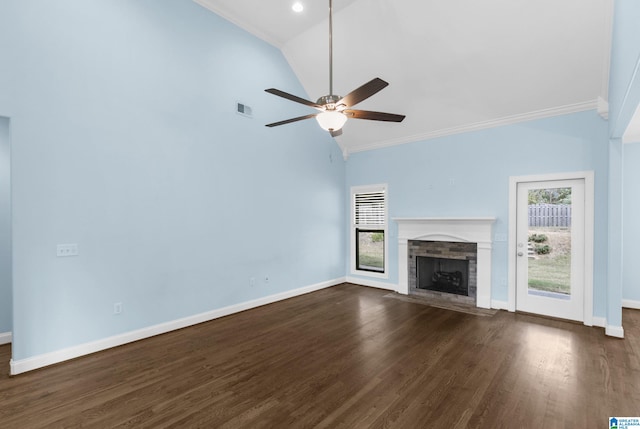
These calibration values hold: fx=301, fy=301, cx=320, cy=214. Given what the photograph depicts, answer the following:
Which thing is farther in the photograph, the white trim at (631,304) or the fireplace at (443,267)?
the fireplace at (443,267)

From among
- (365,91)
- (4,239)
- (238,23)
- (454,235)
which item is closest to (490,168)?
(454,235)

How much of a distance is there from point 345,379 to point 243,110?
405 cm

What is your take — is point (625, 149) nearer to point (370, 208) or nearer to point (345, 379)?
point (370, 208)

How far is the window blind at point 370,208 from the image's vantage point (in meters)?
6.38

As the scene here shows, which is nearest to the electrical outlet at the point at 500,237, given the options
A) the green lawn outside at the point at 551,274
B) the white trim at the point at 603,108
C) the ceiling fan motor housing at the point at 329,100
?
the green lawn outside at the point at 551,274

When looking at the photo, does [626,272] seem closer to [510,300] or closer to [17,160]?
[510,300]

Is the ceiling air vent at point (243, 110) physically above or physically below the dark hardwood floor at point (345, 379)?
above

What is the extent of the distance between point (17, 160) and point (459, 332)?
17.1 feet

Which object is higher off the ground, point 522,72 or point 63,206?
point 522,72

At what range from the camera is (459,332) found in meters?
3.86

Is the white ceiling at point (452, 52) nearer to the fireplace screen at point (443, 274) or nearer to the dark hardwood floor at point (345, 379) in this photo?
the fireplace screen at point (443, 274)

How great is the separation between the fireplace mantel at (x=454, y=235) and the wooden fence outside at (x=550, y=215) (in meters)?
0.54

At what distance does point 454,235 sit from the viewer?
5.21 metres

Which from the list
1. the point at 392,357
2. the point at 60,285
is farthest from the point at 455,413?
the point at 60,285
